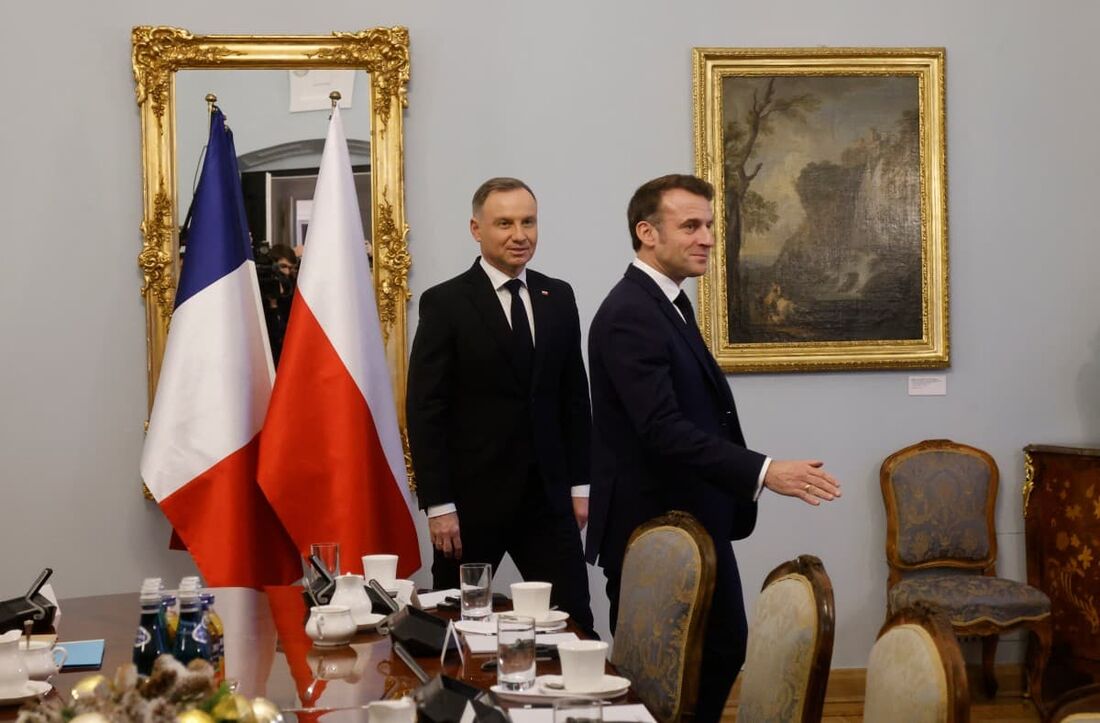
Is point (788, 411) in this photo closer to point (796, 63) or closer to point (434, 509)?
point (796, 63)

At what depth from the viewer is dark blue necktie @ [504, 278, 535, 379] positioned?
4.09 meters

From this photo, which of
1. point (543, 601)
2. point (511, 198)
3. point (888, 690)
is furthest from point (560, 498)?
point (888, 690)

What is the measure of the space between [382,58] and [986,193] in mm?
2448

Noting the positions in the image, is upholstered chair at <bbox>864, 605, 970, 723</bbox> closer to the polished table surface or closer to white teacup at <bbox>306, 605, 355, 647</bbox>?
the polished table surface

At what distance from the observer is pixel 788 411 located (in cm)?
524

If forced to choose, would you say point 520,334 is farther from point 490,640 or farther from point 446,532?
point 490,640

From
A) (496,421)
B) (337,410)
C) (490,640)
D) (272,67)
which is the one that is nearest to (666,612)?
(490,640)

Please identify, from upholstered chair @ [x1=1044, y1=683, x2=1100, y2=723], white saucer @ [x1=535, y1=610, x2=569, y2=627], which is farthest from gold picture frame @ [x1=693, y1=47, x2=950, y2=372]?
upholstered chair @ [x1=1044, y1=683, x2=1100, y2=723]

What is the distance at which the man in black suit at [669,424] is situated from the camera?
3244 millimetres

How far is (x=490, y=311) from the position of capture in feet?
13.5

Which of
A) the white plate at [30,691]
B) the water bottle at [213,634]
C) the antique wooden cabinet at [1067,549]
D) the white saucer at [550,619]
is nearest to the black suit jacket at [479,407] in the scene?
the white saucer at [550,619]

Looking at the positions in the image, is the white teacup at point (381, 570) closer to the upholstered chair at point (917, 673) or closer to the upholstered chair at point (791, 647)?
the upholstered chair at point (791, 647)

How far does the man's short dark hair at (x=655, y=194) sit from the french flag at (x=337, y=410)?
53.5 inches

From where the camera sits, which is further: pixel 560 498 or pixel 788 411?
pixel 788 411
